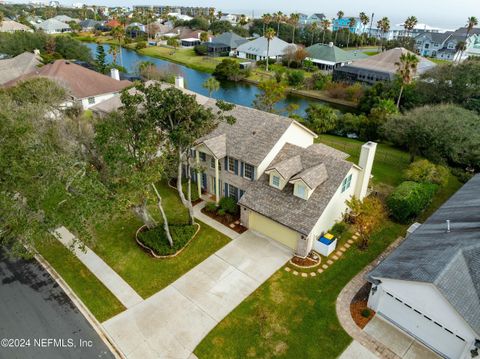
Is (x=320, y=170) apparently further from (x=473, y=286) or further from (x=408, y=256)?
(x=473, y=286)

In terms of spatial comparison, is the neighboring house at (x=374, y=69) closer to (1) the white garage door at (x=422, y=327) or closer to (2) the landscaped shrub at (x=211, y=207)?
(2) the landscaped shrub at (x=211, y=207)

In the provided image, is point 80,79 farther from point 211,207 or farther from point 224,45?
point 224,45

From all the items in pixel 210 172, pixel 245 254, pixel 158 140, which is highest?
pixel 158 140

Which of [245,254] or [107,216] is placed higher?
[107,216]

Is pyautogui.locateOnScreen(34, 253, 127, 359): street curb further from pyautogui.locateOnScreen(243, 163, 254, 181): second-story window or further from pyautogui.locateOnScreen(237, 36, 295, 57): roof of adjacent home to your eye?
pyautogui.locateOnScreen(237, 36, 295, 57): roof of adjacent home

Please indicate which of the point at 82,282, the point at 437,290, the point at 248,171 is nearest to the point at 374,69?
the point at 248,171

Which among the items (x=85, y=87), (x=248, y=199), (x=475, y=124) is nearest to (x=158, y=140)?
(x=248, y=199)

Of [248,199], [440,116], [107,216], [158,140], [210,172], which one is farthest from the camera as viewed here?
[440,116]
